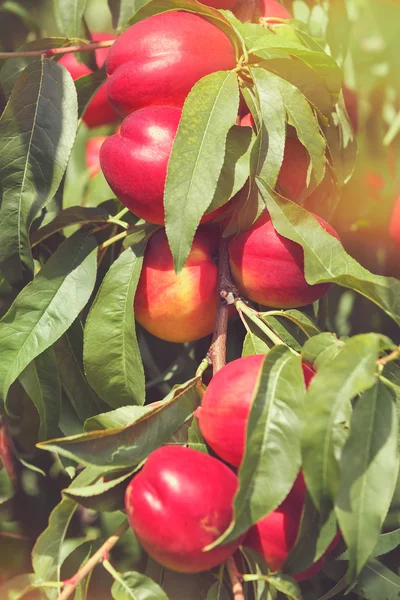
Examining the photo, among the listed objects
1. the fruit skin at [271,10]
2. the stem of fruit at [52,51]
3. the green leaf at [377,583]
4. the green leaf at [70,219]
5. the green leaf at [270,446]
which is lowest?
the green leaf at [377,583]

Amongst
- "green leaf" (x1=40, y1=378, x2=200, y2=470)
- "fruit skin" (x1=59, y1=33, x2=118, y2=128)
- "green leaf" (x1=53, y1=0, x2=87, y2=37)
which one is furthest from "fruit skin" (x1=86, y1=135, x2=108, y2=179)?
"green leaf" (x1=40, y1=378, x2=200, y2=470)

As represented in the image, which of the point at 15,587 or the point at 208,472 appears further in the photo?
the point at 15,587

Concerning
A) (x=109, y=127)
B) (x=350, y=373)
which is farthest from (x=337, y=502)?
(x=109, y=127)

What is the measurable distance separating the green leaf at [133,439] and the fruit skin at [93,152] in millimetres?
488

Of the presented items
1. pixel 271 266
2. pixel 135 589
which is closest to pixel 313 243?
pixel 271 266

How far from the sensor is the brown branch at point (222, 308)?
2.78ft

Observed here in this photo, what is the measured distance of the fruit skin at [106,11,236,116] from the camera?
84 cm

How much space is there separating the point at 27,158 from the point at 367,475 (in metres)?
0.53

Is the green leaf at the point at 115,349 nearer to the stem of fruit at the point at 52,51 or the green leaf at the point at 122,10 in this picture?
the stem of fruit at the point at 52,51

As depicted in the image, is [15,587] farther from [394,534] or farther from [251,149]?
[251,149]

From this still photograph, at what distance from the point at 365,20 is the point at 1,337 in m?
0.73

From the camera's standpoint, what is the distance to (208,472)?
2.20 feet

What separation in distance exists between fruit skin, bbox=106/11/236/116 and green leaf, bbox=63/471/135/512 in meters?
0.43

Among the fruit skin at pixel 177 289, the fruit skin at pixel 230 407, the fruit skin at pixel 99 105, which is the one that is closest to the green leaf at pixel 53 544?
the fruit skin at pixel 230 407
